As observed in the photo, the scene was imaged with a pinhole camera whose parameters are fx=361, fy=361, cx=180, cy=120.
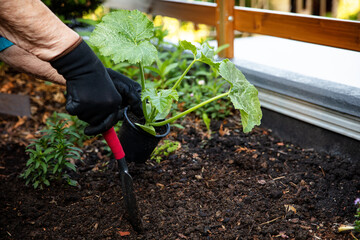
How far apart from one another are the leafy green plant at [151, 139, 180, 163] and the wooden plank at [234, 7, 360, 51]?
109 cm

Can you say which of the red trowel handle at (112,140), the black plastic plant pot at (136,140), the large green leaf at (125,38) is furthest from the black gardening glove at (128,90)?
the red trowel handle at (112,140)

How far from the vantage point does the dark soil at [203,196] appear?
1794mm

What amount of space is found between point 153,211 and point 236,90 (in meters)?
0.77

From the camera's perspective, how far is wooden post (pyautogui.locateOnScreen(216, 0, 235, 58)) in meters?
2.83

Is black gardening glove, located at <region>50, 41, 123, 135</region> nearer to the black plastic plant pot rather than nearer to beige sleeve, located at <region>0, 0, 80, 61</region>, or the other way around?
beige sleeve, located at <region>0, 0, 80, 61</region>

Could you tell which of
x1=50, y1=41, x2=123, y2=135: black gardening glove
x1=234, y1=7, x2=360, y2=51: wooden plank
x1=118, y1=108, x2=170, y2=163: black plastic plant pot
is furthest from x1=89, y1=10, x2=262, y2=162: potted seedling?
x1=234, y1=7, x2=360, y2=51: wooden plank

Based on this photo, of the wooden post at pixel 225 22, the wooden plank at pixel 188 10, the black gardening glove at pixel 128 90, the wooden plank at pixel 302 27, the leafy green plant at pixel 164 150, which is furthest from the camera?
the wooden plank at pixel 188 10

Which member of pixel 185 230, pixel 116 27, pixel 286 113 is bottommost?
pixel 185 230

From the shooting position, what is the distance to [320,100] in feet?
7.48

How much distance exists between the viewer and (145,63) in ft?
5.63

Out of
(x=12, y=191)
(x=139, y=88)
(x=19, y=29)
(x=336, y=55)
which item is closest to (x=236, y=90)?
(x=139, y=88)

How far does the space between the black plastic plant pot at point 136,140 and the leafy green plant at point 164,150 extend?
25 centimetres

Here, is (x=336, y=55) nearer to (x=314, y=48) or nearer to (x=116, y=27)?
(x=314, y=48)

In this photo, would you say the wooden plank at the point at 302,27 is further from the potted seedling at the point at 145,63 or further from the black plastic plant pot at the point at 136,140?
the black plastic plant pot at the point at 136,140
